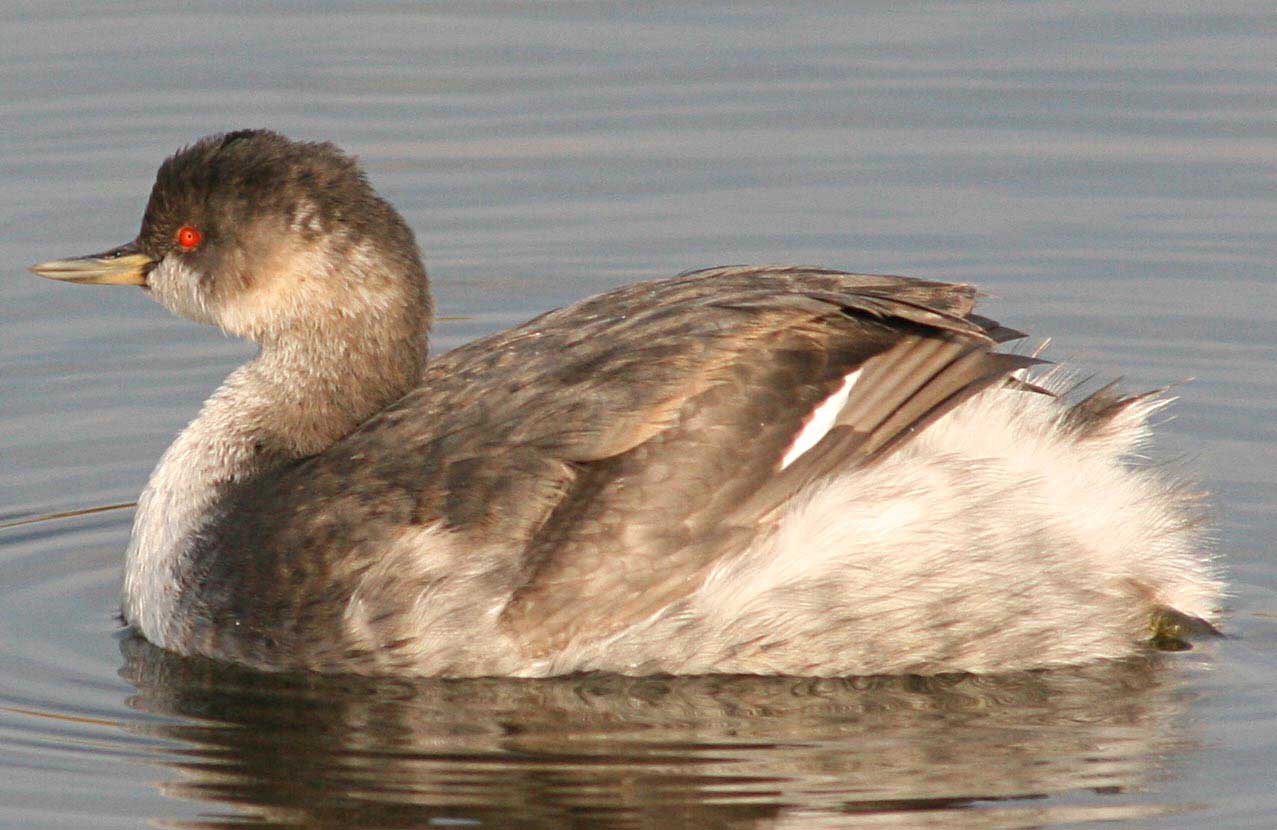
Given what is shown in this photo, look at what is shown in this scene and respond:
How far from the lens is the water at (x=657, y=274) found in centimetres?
693

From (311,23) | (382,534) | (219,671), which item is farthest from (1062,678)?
(311,23)

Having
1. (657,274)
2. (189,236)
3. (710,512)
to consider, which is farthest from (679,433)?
(657,274)

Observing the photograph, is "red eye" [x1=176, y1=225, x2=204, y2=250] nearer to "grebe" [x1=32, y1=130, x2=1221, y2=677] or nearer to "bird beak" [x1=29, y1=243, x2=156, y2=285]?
"bird beak" [x1=29, y1=243, x2=156, y2=285]

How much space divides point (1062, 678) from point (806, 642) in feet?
2.67

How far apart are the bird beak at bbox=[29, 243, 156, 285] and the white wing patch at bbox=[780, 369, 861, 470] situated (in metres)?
2.39

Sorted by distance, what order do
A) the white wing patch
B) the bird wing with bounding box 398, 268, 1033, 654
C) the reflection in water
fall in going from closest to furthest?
the reflection in water
the bird wing with bounding box 398, 268, 1033, 654
the white wing patch

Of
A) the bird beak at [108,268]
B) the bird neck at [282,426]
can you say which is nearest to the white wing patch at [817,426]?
the bird neck at [282,426]

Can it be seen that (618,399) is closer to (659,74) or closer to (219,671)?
(219,671)

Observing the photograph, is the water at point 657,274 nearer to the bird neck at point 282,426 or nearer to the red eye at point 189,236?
the bird neck at point 282,426

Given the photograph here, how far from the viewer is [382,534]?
7461mm

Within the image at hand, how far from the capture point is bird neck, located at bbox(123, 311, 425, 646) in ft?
26.4

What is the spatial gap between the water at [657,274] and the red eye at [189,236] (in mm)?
1270

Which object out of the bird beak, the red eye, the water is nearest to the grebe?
the water

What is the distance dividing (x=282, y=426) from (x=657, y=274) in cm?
343
